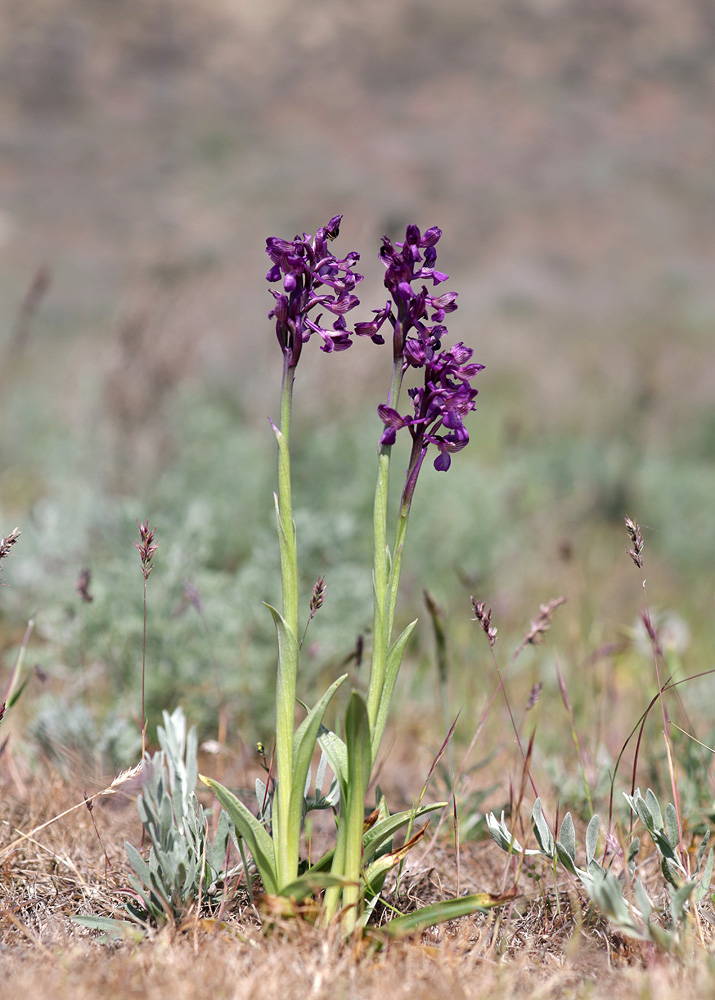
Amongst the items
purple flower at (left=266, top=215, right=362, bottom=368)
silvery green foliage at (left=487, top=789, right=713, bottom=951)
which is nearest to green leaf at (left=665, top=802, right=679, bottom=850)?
silvery green foliage at (left=487, top=789, right=713, bottom=951)

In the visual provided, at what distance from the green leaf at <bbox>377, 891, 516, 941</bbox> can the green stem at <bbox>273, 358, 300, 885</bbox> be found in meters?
0.24

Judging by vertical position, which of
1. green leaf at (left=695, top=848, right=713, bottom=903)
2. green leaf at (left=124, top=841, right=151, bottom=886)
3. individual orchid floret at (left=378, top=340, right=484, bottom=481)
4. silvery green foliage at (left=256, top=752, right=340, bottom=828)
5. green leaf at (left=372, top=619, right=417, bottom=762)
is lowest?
green leaf at (left=695, top=848, right=713, bottom=903)

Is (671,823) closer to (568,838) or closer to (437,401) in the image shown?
(568,838)

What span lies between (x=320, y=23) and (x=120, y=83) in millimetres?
13261

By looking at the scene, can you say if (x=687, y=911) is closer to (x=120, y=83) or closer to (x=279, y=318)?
(x=279, y=318)

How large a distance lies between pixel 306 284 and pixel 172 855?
49.2 inches

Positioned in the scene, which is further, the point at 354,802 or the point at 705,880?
the point at 705,880

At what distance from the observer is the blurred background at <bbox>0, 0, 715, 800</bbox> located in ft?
11.0

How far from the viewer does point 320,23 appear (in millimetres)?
46094

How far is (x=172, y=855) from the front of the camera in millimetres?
1586

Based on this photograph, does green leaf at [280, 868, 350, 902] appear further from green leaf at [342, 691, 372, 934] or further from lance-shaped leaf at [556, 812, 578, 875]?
lance-shaped leaf at [556, 812, 578, 875]

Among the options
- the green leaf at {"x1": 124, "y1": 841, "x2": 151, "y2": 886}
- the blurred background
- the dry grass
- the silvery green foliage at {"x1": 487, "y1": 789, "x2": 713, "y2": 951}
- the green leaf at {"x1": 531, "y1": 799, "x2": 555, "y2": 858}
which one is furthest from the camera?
the blurred background

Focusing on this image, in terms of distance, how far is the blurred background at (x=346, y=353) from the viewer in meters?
3.36

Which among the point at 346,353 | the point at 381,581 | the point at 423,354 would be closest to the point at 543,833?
the point at 381,581
